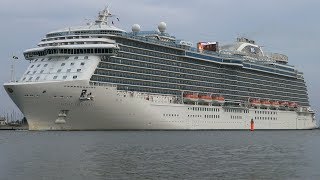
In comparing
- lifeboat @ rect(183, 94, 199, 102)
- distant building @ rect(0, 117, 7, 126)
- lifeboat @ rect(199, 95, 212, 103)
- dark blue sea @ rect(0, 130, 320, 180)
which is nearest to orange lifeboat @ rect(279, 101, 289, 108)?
lifeboat @ rect(199, 95, 212, 103)

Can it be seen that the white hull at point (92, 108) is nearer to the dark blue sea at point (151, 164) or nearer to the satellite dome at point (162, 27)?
the satellite dome at point (162, 27)

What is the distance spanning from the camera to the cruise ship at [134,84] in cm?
Result: 8100

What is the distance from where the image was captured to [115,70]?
284 feet

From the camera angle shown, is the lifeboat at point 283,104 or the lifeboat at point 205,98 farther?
the lifeboat at point 283,104

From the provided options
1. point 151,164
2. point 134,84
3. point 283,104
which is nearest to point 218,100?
point 134,84

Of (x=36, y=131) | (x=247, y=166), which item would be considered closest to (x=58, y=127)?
(x=36, y=131)

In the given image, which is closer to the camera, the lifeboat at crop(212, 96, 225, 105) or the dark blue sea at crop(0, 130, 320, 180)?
the dark blue sea at crop(0, 130, 320, 180)

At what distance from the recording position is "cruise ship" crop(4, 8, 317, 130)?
266ft

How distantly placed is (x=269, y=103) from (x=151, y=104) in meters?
44.7

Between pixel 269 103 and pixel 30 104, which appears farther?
pixel 269 103

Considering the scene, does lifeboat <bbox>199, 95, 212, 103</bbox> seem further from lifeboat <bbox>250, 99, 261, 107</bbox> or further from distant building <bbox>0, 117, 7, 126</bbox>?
distant building <bbox>0, 117, 7, 126</bbox>

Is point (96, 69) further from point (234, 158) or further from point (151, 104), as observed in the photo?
point (234, 158)

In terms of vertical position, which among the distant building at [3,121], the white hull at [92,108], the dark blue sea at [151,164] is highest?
the white hull at [92,108]

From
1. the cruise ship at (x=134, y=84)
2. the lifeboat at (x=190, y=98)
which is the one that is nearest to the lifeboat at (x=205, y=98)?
the cruise ship at (x=134, y=84)
